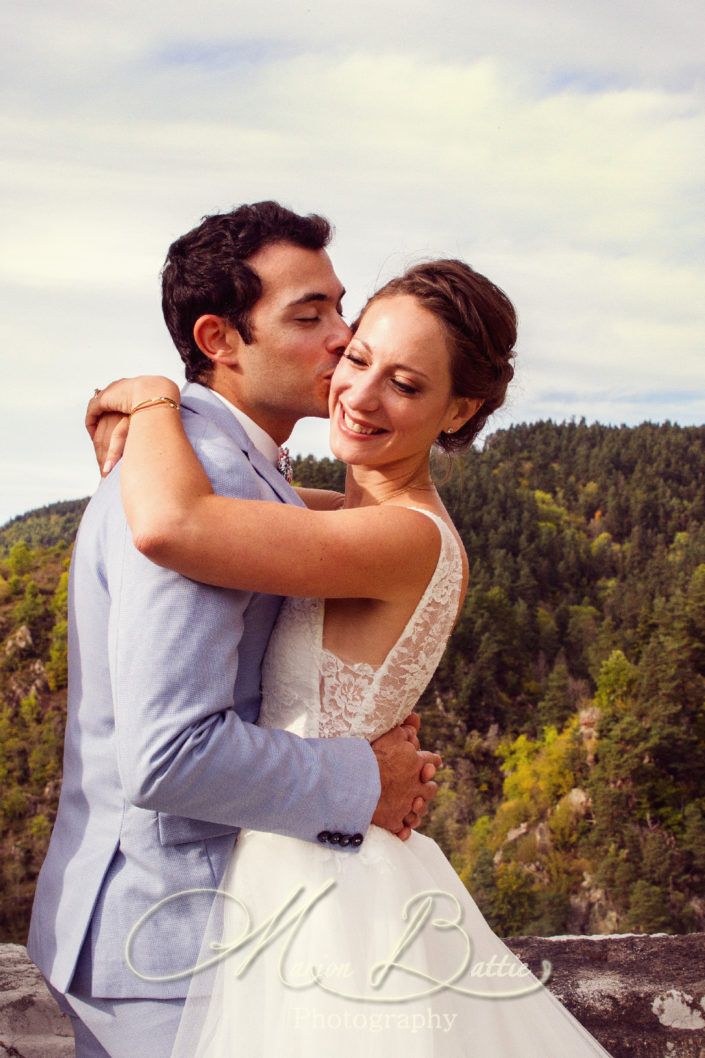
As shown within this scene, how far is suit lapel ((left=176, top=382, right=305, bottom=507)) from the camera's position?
256 centimetres

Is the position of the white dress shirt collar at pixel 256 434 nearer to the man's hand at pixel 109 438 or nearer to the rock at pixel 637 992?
the man's hand at pixel 109 438

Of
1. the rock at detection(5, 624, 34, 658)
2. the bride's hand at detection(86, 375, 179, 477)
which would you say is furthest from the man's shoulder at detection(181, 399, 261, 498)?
the rock at detection(5, 624, 34, 658)

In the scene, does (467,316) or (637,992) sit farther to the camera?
(637,992)

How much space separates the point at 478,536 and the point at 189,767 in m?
41.9

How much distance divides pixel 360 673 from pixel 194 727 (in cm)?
55

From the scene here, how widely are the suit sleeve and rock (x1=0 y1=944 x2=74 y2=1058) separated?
139cm

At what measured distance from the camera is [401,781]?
8.30 ft

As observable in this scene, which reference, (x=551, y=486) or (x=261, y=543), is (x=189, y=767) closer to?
(x=261, y=543)

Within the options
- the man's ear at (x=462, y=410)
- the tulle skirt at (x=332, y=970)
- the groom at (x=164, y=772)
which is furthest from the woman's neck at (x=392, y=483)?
the tulle skirt at (x=332, y=970)

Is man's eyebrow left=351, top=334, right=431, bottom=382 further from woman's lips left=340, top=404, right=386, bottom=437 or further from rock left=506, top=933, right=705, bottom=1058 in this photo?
rock left=506, top=933, right=705, bottom=1058

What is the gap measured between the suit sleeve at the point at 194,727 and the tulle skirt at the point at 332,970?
156 mm

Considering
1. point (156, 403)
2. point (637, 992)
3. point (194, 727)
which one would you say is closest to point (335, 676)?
point (194, 727)

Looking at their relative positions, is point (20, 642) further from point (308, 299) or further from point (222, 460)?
point (222, 460)

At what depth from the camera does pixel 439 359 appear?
9.27 ft
